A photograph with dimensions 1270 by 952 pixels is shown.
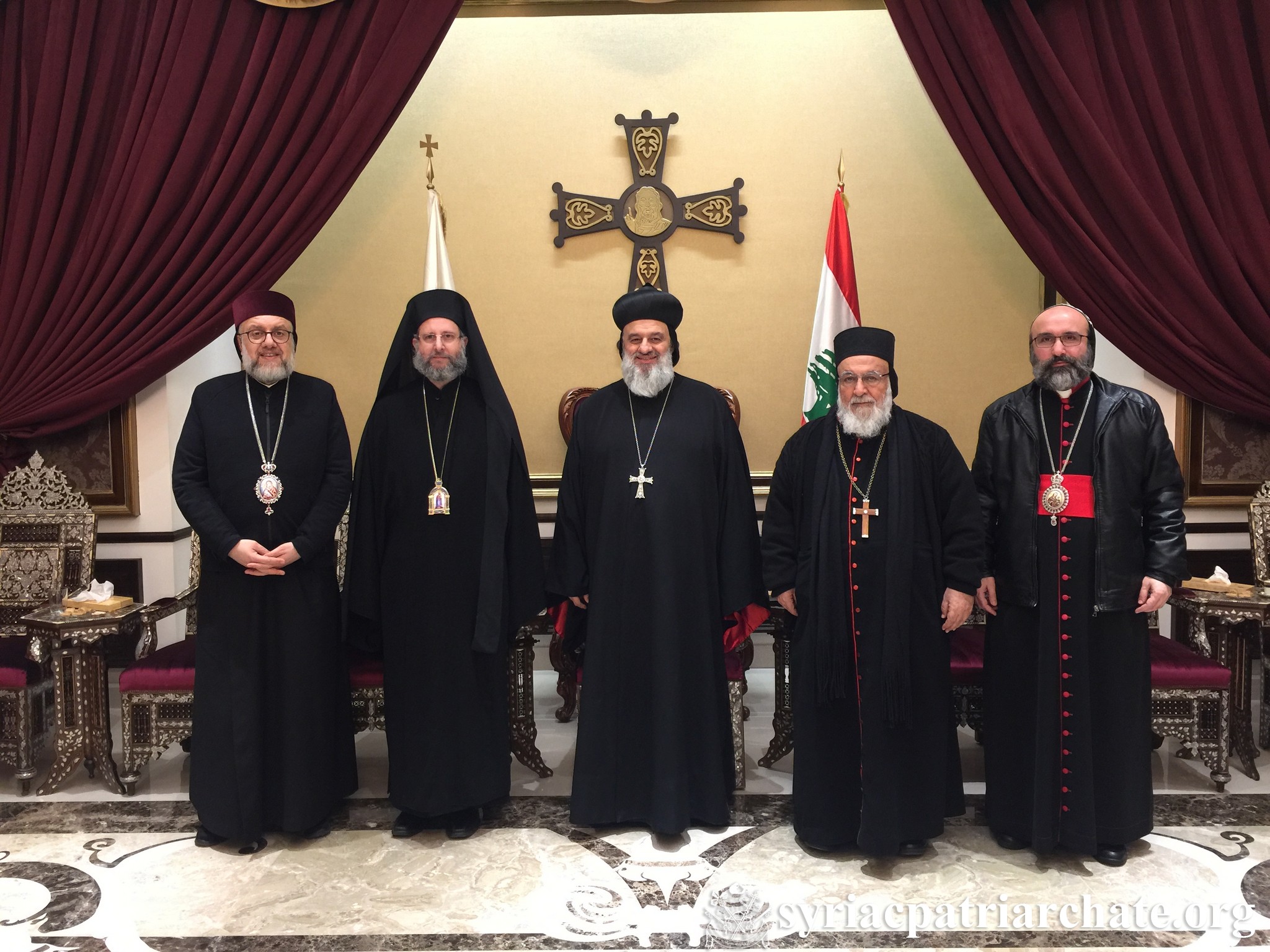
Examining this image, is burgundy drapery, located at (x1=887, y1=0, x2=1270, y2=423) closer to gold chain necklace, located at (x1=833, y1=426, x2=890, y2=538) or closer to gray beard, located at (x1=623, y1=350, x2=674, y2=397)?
gold chain necklace, located at (x1=833, y1=426, x2=890, y2=538)

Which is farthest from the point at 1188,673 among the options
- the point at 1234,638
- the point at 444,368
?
the point at 444,368

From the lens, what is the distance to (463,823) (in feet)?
11.0

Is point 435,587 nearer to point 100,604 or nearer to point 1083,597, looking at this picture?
point 100,604

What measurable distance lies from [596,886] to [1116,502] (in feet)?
7.14

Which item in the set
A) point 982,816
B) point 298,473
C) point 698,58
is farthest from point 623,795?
point 698,58

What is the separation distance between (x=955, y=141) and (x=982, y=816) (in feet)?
9.32

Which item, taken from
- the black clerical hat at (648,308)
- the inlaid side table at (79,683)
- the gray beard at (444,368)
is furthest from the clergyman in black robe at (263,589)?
the black clerical hat at (648,308)

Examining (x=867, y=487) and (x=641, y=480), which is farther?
(x=641, y=480)

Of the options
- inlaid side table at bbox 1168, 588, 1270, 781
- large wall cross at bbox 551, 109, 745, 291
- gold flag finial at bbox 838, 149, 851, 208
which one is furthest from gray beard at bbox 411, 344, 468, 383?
inlaid side table at bbox 1168, 588, 1270, 781

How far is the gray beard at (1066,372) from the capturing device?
3133 millimetres

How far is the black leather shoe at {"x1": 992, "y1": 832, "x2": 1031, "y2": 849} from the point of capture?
318 cm

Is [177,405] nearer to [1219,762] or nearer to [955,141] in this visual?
[955,141]

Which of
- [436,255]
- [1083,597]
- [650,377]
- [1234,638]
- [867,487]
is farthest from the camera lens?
[436,255]

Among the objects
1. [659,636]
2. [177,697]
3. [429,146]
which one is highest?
[429,146]
